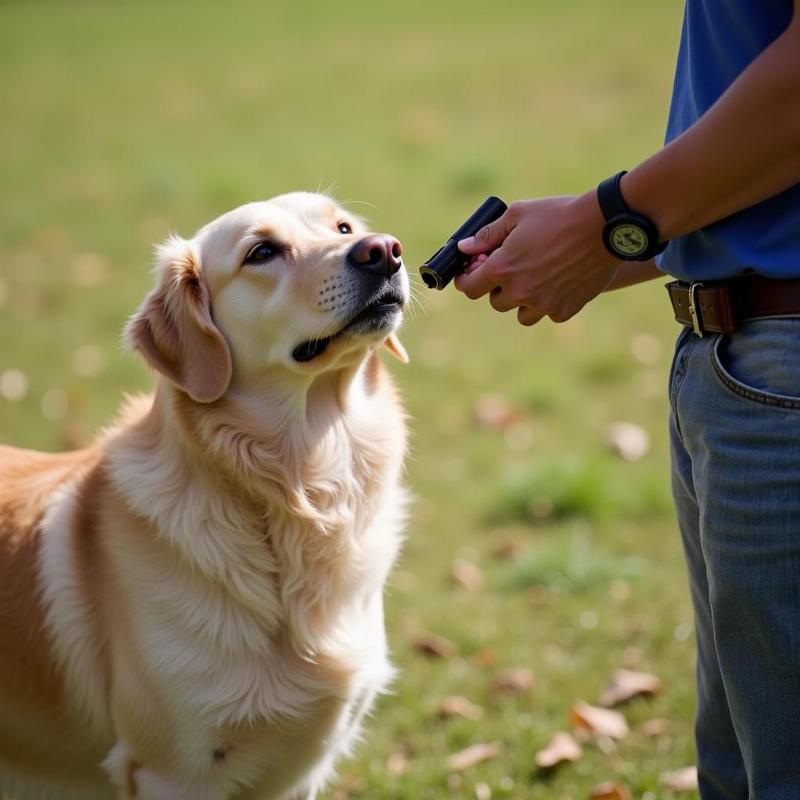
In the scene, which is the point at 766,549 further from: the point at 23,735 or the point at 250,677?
the point at 23,735

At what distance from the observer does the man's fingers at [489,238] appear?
210 cm

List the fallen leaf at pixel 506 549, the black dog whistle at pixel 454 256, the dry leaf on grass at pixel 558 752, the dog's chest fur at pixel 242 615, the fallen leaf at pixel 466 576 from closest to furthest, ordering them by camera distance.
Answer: the black dog whistle at pixel 454 256, the dog's chest fur at pixel 242 615, the dry leaf on grass at pixel 558 752, the fallen leaf at pixel 466 576, the fallen leaf at pixel 506 549

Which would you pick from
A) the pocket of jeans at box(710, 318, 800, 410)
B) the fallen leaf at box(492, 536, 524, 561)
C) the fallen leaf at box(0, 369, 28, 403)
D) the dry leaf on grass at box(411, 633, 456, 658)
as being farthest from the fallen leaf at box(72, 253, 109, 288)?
the pocket of jeans at box(710, 318, 800, 410)

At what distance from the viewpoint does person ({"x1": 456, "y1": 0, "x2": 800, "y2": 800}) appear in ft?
5.58

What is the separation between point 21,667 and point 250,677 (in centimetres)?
66

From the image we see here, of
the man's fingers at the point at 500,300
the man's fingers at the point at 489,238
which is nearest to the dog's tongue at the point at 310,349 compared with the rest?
the man's fingers at the point at 489,238

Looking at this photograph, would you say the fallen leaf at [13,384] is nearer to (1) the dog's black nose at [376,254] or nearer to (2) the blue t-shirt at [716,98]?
(1) the dog's black nose at [376,254]

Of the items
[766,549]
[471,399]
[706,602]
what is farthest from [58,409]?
[766,549]

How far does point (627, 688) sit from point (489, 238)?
203cm

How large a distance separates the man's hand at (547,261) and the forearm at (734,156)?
0.11 meters

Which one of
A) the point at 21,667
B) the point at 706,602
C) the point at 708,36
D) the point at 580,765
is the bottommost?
the point at 580,765

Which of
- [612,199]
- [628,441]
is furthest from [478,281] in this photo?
[628,441]

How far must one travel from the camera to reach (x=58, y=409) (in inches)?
244

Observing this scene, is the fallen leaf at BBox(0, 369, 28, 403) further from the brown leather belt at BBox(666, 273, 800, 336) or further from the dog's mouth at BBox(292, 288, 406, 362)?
the brown leather belt at BBox(666, 273, 800, 336)
